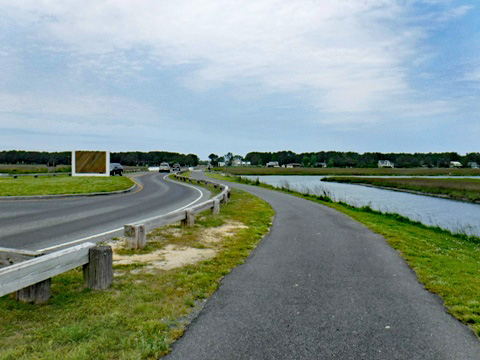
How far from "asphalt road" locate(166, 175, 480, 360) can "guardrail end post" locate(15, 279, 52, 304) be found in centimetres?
218

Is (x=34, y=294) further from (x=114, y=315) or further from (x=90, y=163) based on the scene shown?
(x=90, y=163)

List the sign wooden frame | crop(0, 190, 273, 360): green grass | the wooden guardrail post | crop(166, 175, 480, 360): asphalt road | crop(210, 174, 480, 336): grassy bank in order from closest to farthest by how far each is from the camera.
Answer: crop(0, 190, 273, 360): green grass < crop(166, 175, 480, 360): asphalt road < crop(210, 174, 480, 336): grassy bank < the wooden guardrail post < the sign wooden frame

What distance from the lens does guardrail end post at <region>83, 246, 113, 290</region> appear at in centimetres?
525

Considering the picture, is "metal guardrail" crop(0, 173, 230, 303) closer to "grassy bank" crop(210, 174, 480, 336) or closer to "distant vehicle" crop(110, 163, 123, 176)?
"grassy bank" crop(210, 174, 480, 336)

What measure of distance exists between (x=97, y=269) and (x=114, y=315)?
3.67ft

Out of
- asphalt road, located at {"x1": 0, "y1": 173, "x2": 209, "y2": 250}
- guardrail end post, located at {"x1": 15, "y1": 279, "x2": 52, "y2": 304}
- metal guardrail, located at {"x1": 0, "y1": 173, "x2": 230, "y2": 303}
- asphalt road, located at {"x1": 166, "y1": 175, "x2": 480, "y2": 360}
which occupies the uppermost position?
metal guardrail, located at {"x1": 0, "y1": 173, "x2": 230, "y2": 303}

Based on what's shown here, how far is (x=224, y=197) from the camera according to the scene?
17.8m

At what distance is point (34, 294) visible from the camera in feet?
15.3

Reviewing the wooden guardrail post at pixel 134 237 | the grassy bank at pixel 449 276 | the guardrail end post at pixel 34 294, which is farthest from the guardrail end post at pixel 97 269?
the grassy bank at pixel 449 276

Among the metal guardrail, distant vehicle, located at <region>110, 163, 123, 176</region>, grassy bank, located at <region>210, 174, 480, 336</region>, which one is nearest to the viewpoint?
the metal guardrail

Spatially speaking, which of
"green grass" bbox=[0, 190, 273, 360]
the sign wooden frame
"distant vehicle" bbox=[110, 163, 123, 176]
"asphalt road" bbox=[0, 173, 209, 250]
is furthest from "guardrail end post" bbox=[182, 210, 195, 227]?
"distant vehicle" bbox=[110, 163, 123, 176]

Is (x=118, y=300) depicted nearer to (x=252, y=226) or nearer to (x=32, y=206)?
(x=252, y=226)

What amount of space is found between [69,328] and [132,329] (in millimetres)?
711

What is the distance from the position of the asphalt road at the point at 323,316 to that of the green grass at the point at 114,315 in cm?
32
